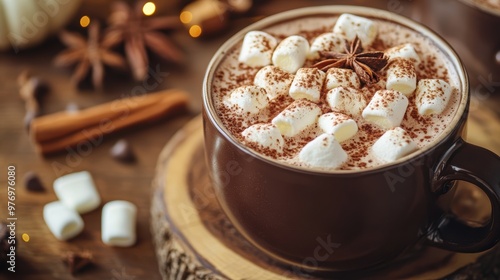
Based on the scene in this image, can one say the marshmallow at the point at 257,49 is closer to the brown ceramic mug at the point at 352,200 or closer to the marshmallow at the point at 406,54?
the brown ceramic mug at the point at 352,200

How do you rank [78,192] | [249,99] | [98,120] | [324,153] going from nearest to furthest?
[324,153], [249,99], [78,192], [98,120]

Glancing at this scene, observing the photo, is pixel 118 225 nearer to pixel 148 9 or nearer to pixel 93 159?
pixel 93 159

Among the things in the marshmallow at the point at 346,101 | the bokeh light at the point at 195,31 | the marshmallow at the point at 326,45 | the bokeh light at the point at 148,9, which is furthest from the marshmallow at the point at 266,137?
the bokeh light at the point at 148,9

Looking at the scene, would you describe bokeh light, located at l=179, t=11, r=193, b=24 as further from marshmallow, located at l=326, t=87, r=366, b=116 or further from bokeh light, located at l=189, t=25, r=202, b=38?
marshmallow, located at l=326, t=87, r=366, b=116

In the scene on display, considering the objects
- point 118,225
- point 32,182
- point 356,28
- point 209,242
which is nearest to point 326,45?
point 356,28

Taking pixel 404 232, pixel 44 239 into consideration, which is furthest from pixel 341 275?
pixel 44 239

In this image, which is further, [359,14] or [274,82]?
[359,14]
